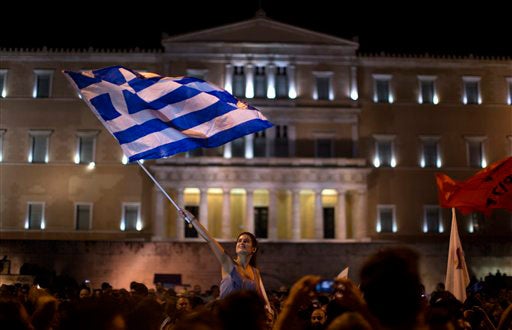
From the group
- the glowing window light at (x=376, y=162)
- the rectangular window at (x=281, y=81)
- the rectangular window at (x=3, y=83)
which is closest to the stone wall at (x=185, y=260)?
the glowing window light at (x=376, y=162)

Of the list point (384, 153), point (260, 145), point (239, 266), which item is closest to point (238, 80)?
point (260, 145)

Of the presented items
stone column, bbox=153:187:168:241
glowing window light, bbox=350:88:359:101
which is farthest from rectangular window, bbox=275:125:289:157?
stone column, bbox=153:187:168:241

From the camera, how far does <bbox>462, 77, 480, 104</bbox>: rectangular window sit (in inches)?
1761

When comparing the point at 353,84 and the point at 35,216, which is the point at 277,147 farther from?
the point at 35,216

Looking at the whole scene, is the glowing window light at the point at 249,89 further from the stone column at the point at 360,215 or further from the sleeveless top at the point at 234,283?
the sleeveless top at the point at 234,283

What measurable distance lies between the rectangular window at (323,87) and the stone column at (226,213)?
8.57 metres

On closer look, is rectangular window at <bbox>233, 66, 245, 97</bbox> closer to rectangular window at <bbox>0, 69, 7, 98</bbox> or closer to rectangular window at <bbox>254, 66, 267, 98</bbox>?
rectangular window at <bbox>254, 66, 267, 98</bbox>

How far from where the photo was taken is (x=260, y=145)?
42375 mm

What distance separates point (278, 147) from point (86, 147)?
11776 mm

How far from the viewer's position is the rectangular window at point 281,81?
142 ft

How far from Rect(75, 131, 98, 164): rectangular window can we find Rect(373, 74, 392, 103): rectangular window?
57.9 ft

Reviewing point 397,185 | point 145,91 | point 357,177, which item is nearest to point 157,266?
point 357,177

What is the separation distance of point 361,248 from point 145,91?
26.7m

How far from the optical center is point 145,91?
1064 centimetres
